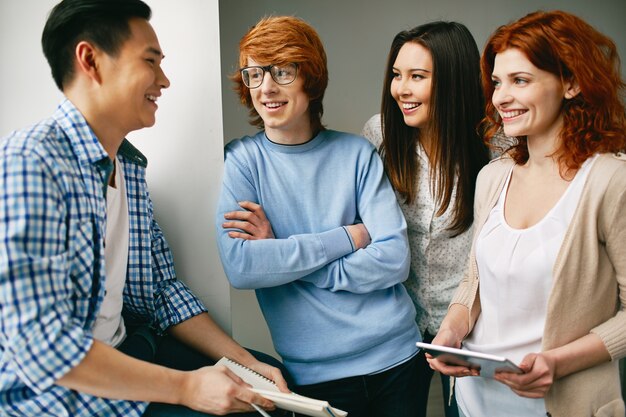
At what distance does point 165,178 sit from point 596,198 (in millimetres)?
1107

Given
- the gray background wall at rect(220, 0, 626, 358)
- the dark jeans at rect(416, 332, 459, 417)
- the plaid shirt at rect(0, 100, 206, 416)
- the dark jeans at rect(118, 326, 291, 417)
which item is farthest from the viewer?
the gray background wall at rect(220, 0, 626, 358)

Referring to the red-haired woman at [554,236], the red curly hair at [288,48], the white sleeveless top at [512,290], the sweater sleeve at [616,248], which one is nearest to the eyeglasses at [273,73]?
the red curly hair at [288,48]

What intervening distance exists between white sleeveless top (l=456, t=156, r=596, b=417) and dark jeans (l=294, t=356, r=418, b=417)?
192 millimetres

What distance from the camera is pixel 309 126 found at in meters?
1.83

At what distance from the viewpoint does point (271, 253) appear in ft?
5.31

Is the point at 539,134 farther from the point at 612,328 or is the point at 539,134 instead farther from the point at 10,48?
the point at 10,48

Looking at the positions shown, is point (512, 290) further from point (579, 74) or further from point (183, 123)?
point (183, 123)

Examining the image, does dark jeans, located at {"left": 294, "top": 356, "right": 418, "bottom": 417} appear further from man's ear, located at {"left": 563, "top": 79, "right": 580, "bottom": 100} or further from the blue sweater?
man's ear, located at {"left": 563, "top": 79, "right": 580, "bottom": 100}

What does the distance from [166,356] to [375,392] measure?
577mm

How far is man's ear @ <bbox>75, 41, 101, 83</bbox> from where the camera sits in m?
1.29

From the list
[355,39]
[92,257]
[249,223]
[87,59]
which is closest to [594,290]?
[249,223]

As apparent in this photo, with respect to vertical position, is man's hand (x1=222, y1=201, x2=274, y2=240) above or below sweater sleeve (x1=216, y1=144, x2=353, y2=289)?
above

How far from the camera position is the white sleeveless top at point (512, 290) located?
143cm

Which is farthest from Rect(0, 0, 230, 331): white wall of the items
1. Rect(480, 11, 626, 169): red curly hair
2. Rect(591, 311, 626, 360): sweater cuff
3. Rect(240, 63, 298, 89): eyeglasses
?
Rect(591, 311, 626, 360): sweater cuff
